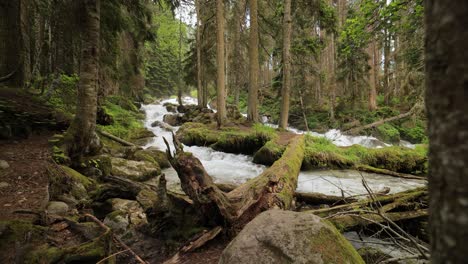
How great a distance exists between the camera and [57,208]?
3629mm

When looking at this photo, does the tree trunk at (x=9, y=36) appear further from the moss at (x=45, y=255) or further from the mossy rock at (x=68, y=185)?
the moss at (x=45, y=255)

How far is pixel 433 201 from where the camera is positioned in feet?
2.29

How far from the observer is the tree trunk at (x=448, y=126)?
0.59 meters

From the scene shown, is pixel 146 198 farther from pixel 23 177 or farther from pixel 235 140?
pixel 235 140

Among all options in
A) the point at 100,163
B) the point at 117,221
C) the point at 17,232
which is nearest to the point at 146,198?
the point at 117,221

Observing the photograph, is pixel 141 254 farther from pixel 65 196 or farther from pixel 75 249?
pixel 65 196

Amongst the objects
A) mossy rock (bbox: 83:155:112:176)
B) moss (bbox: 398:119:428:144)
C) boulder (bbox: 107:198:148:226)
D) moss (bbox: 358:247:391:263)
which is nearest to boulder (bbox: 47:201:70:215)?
boulder (bbox: 107:198:148:226)

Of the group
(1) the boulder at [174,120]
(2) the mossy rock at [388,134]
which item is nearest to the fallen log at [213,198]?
(2) the mossy rock at [388,134]

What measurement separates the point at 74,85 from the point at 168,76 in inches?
1287

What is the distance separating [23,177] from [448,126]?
216 inches

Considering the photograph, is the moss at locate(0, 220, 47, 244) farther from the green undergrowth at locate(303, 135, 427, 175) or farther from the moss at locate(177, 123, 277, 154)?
the moss at locate(177, 123, 277, 154)

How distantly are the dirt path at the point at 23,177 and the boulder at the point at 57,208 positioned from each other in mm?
110

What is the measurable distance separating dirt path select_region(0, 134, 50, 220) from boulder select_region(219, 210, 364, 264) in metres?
2.77

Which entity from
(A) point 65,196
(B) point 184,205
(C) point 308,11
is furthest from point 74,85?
(C) point 308,11
